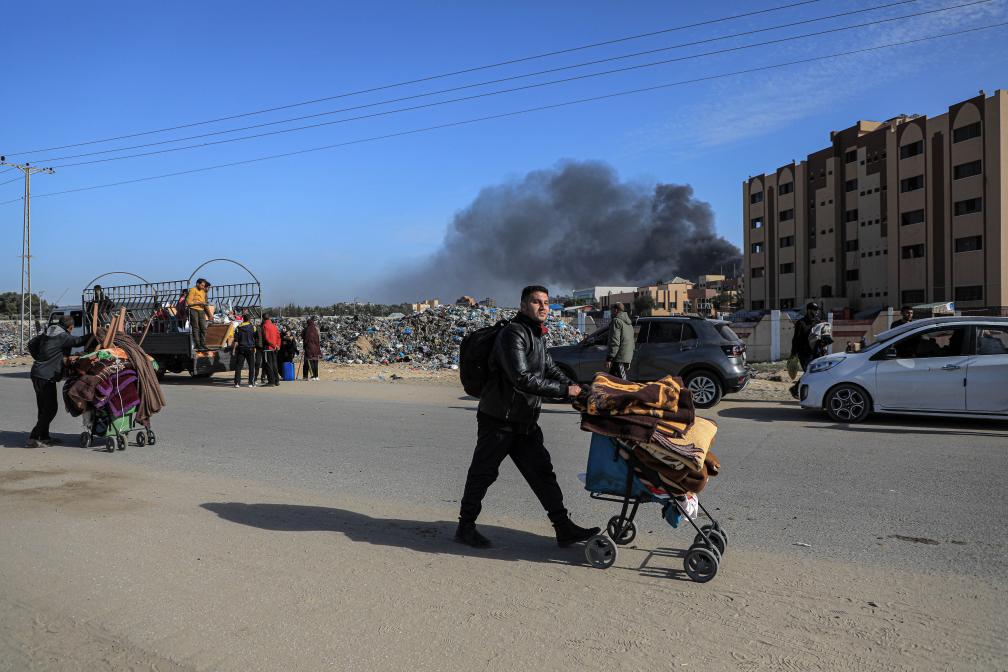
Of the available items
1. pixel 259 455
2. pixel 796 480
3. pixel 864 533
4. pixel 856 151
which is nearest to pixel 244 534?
pixel 259 455

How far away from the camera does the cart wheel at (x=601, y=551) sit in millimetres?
4648

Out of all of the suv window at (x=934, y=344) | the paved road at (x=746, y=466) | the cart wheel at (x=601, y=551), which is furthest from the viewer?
the suv window at (x=934, y=344)

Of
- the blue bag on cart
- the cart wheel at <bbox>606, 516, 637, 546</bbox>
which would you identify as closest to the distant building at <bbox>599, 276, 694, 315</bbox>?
the cart wheel at <bbox>606, 516, 637, 546</bbox>

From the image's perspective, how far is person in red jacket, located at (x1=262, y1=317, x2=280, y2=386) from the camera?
18609 millimetres

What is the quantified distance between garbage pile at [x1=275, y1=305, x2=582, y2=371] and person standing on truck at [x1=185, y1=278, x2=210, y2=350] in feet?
20.6

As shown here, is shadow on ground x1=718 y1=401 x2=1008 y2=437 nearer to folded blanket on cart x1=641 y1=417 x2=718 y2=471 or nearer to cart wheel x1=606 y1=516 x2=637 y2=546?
cart wheel x1=606 y1=516 x2=637 y2=546

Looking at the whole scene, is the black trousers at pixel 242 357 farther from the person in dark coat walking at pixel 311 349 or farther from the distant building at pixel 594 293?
the distant building at pixel 594 293

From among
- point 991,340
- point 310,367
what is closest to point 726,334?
point 991,340

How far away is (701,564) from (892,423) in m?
8.15

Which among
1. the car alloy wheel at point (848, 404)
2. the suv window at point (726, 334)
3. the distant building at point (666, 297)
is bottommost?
the car alloy wheel at point (848, 404)

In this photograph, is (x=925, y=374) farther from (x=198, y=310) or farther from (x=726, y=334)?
(x=198, y=310)

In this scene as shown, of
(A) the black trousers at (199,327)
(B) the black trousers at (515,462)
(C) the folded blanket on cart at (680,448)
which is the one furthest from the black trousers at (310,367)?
(C) the folded blanket on cart at (680,448)

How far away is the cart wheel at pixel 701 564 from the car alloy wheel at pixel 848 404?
7.79 meters

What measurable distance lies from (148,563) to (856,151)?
2435 inches
